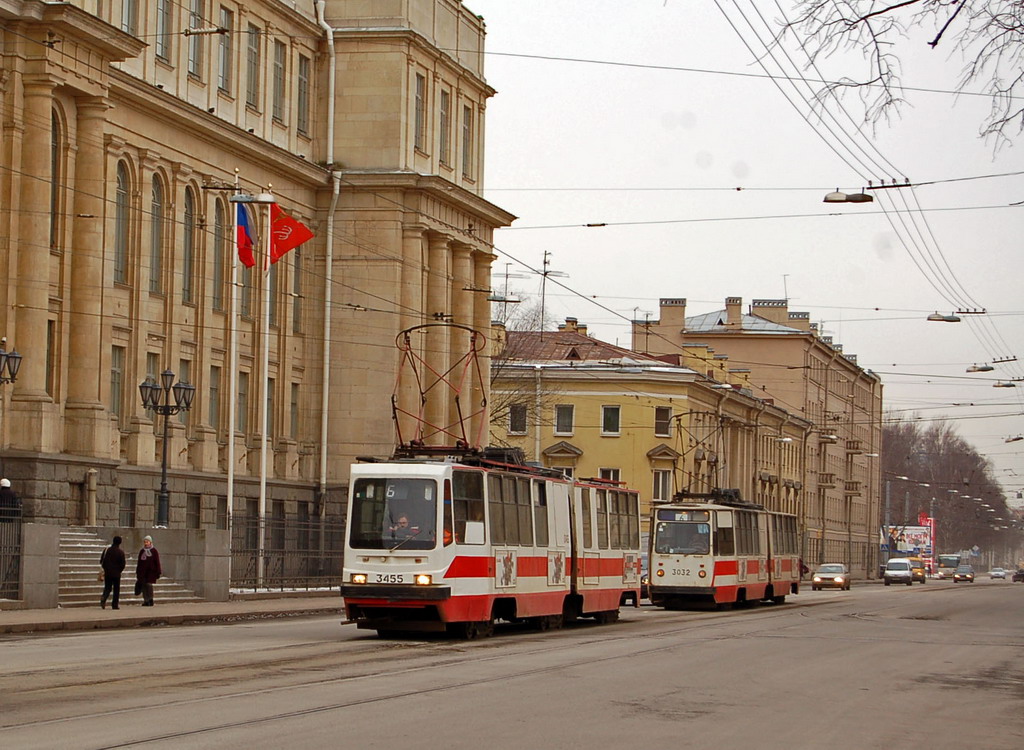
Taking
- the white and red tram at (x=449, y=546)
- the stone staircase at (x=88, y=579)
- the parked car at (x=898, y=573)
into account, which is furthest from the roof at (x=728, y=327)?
the white and red tram at (x=449, y=546)

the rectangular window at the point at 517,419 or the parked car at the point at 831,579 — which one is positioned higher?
the rectangular window at the point at 517,419

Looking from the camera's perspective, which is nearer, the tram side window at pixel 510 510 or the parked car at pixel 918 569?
the tram side window at pixel 510 510

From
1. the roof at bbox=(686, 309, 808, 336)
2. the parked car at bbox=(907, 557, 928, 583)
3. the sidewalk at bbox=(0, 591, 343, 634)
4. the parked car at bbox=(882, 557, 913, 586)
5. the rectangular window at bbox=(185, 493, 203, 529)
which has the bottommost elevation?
the parked car at bbox=(907, 557, 928, 583)

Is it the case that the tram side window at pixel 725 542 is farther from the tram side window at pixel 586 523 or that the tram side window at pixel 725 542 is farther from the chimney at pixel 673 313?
the chimney at pixel 673 313

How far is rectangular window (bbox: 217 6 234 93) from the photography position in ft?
160

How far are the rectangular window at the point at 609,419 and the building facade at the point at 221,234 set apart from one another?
69.3ft

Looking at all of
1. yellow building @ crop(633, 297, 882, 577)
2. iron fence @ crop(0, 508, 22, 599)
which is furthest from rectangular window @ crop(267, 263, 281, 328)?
yellow building @ crop(633, 297, 882, 577)

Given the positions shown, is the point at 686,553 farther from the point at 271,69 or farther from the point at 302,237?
the point at 271,69

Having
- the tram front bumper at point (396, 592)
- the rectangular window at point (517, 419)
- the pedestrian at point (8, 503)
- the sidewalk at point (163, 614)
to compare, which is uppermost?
the rectangular window at point (517, 419)

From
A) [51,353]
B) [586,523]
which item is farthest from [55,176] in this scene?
[586,523]

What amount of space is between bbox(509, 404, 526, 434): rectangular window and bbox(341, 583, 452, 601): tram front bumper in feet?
183

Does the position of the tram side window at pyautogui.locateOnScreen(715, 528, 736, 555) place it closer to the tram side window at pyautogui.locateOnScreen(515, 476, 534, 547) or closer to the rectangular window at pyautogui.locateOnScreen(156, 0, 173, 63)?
the tram side window at pyautogui.locateOnScreen(515, 476, 534, 547)

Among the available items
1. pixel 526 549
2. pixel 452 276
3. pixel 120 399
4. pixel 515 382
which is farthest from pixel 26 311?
pixel 515 382

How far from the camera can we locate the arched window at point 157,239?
4525 cm
